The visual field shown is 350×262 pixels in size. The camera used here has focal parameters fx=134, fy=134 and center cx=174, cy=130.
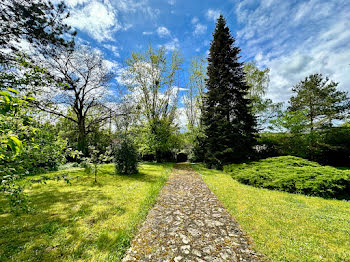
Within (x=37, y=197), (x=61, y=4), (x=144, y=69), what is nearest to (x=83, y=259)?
(x=37, y=197)

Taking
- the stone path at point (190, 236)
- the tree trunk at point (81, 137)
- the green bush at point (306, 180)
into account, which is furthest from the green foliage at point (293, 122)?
the tree trunk at point (81, 137)

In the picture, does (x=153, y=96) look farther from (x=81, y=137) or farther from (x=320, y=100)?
(x=320, y=100)

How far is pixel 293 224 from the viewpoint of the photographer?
353 cm

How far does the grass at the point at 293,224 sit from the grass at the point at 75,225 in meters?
3.00

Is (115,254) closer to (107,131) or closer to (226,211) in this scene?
(226,211)

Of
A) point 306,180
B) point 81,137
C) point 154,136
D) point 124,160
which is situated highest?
point 154,136

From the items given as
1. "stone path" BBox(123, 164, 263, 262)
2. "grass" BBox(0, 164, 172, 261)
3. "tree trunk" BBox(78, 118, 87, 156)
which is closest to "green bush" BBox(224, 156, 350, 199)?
"stone path" BBox(123, 164, 263, 262)

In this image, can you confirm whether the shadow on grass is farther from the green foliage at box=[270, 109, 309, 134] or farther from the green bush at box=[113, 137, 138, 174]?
the green foliage at box=[270, 109, 309, 134]

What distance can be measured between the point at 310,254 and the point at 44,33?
10.7 m

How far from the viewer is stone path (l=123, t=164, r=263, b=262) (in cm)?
258

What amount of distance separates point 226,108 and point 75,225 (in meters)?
12.1

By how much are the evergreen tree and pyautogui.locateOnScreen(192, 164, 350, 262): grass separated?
6.25m

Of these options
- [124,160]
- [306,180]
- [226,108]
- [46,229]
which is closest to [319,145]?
[226,108]

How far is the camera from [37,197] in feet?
18.0
